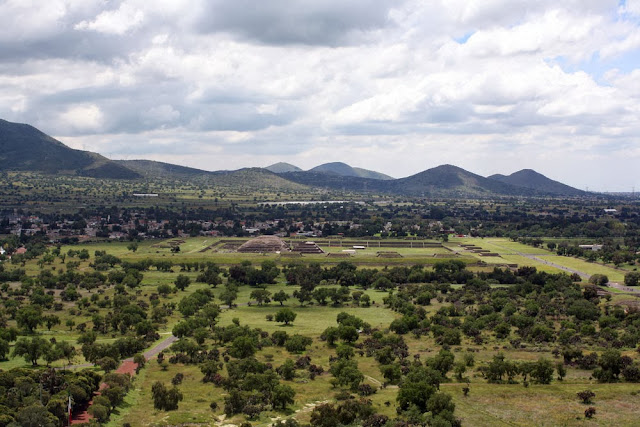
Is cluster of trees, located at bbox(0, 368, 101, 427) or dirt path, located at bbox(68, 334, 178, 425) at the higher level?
cluster of trees, located at bbox(0, 368, 101, 427)

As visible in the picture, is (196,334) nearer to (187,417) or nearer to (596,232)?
(187,417)

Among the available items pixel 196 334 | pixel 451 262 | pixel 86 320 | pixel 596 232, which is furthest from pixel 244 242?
pixel 596 232

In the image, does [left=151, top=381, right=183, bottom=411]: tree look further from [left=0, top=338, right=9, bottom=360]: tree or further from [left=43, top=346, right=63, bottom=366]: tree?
[left=0, top=338, right=9, bottom=360]: tree

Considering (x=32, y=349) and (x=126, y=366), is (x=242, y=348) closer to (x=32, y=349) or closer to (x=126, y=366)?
(x=126, y=366)

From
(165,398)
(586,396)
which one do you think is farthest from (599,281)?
(165,398)

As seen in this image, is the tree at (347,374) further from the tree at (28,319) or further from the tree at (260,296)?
the tree at (28,319)

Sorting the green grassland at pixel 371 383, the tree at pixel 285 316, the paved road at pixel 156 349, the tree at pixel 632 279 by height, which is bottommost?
the paved road at pixel 156 349

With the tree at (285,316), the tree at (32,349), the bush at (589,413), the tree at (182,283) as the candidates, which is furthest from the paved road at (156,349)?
the bush at (589,413)

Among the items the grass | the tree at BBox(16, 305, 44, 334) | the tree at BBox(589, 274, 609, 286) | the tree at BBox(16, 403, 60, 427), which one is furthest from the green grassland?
the tree at BBox(589, 274, 609, 286)
